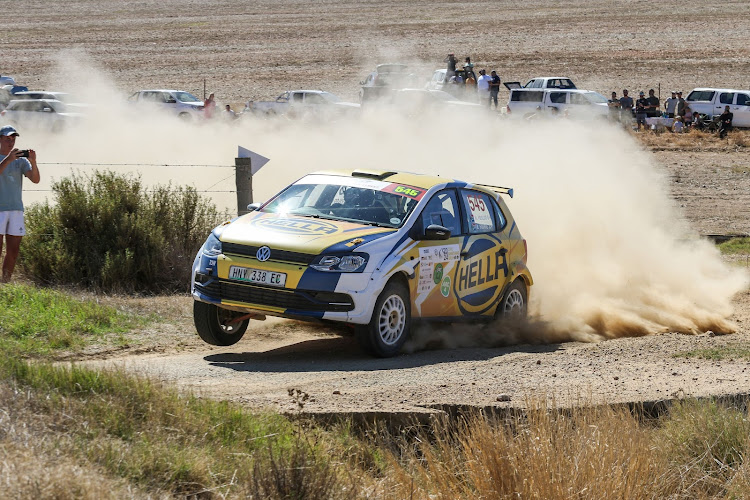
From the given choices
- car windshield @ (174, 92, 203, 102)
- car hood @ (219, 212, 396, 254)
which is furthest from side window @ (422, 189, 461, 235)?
car windshield @ (174, 92, 203, 102)

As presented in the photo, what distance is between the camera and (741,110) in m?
35.2

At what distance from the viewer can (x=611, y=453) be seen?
19.7 feet

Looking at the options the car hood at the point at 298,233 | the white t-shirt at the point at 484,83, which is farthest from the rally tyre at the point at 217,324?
the white t-shirt at the point at 484,83

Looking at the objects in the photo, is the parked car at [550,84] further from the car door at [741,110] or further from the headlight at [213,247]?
the headlight at [213,247]

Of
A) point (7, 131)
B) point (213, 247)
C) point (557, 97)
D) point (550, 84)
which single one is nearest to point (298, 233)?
point (213, 247)

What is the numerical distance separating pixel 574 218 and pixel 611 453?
8812 millimetres

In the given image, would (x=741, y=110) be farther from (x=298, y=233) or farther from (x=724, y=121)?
(x=298, y=233)

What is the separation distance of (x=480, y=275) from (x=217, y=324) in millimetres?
2840

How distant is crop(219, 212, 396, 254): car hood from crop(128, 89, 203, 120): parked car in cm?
2706

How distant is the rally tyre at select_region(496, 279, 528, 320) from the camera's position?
11289mm

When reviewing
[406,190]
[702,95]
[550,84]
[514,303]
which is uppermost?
[550,84]

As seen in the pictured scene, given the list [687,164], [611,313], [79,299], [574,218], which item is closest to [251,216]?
[79,299]

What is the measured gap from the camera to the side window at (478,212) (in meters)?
10.9

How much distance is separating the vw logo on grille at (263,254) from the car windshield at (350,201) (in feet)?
3.34
